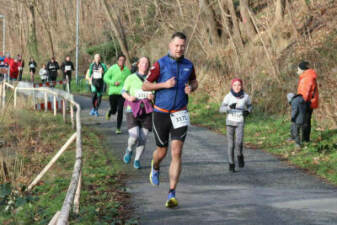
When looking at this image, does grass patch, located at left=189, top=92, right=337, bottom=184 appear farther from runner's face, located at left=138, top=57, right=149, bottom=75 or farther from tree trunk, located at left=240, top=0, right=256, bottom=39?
runner's face, located at left=138, top=57, right=149, bottom=75

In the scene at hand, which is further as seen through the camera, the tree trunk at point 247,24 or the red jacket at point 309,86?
the tree trunk at point 247,24

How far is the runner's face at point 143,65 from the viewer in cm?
912

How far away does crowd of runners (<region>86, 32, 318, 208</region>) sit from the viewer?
650 cm

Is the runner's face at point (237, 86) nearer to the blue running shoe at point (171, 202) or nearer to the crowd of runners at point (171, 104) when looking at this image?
the crowd of runners at point (171, 104)

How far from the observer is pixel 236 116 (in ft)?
29.2

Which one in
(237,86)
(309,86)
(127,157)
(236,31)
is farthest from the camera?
(236,31)

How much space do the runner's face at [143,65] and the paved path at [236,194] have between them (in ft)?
5.33

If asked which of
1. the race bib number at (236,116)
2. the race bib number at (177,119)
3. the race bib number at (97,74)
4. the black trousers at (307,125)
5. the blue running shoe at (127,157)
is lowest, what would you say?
the blue running shoe at (127,157)

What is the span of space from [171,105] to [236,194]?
5.28 feet

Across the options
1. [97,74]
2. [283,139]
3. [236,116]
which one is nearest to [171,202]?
[236,116]

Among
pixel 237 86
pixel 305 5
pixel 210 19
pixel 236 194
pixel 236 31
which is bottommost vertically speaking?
pixel 236 194

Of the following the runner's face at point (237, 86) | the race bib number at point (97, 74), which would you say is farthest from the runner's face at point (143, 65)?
the race bib number at point (97, 74)

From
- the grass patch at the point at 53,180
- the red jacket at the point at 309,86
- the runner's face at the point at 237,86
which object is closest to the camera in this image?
the grass patch at the point at 53,180

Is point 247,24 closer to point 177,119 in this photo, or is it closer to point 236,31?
point 236,31
